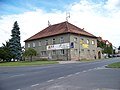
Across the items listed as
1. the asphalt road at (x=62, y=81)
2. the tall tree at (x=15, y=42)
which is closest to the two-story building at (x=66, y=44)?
the tall tree at (x=15, y=42)

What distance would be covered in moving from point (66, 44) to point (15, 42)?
66.4 feet

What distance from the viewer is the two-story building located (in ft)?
155

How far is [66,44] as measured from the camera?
47.4m

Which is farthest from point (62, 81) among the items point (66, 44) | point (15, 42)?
point (15, 42)

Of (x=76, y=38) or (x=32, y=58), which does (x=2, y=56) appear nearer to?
(x=32, y=58)

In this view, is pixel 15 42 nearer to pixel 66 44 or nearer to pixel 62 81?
pixel 66 44

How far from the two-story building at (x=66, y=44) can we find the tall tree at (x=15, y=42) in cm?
612

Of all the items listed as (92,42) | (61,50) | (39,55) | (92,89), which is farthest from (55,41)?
(92,89)

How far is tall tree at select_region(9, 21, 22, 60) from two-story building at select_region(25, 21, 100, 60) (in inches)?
241

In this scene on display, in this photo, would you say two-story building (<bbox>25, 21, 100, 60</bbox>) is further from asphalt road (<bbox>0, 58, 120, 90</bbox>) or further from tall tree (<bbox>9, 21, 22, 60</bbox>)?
asphalt road (<bbox>0, 58, 120, 90</bbox>)

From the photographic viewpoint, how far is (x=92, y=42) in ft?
185

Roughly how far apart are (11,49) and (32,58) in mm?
7079

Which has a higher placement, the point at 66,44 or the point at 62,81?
the point at 66,44

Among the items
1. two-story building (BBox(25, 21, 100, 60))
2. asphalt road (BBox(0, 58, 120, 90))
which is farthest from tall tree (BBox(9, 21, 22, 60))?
asphalt road (BBox(0, 58, 120, 90))
